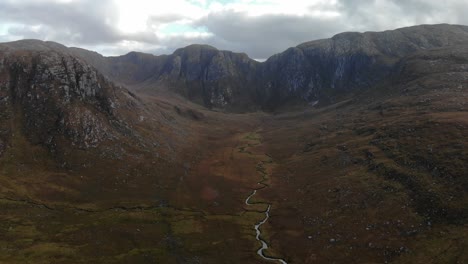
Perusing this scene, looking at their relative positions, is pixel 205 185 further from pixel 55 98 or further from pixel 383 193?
pixel 55 98

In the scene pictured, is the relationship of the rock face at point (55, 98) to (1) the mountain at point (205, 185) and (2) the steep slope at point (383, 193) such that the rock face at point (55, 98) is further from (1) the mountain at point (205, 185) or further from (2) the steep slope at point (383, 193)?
(2) the steep slope at point (383, 193)

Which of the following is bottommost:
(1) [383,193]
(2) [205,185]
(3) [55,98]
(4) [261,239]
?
(4) [261,239]

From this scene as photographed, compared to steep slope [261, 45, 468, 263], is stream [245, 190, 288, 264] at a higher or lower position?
lower

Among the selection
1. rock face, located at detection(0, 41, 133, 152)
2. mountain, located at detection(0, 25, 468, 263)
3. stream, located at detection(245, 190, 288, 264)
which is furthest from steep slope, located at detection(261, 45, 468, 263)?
rock face, located at detection(0, 41, 133, 152)

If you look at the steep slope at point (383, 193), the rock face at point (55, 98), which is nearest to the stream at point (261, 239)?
the steep slope at point (383, 193)

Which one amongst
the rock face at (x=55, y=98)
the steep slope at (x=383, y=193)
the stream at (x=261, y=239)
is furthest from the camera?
the rock face at (x=55, y=98)

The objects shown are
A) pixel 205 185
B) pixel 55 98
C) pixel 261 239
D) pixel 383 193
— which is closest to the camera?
pixel 261 239

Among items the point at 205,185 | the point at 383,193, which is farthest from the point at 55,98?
the point at 383,193

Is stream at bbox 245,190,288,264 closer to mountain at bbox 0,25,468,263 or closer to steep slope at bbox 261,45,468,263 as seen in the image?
mountain at bbox 0,25,468,263
